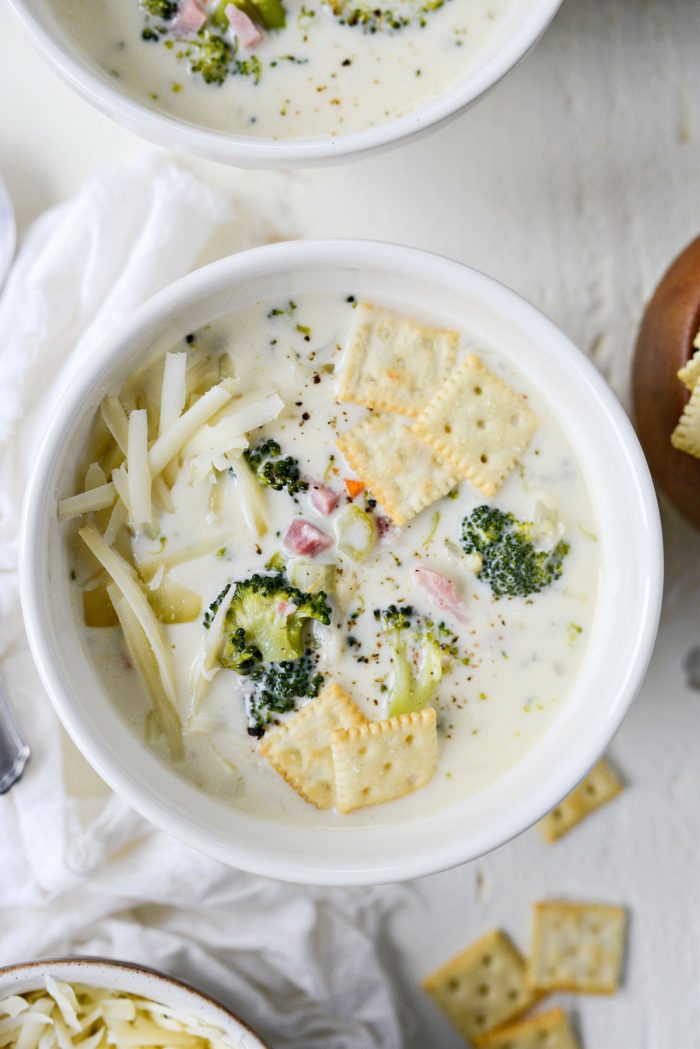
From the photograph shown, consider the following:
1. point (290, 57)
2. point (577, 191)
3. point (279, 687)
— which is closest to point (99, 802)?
point (279, 687)

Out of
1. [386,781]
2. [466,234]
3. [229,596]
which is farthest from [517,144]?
[386,781]

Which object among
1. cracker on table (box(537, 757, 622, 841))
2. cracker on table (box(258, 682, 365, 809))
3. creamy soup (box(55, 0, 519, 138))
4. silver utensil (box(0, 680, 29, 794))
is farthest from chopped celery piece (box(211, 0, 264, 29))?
cracker on table (box(537, 757, 622, 841))

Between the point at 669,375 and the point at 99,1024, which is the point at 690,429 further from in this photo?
the point at 99,1024

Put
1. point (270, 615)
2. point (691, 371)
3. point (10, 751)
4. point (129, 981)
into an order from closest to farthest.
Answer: point (270, 615) → point (691, 371) → point (129, 981) → point (10, 751)

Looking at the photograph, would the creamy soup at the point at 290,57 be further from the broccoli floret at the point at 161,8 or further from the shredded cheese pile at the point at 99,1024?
the shredded cheese pile at the point at 99,1024

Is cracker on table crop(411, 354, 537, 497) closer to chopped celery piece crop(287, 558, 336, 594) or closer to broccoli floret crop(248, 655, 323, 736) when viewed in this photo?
chopped celery piece crop(287, 558, 336, 594)

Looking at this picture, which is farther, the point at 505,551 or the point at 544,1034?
the point at 544,1034
